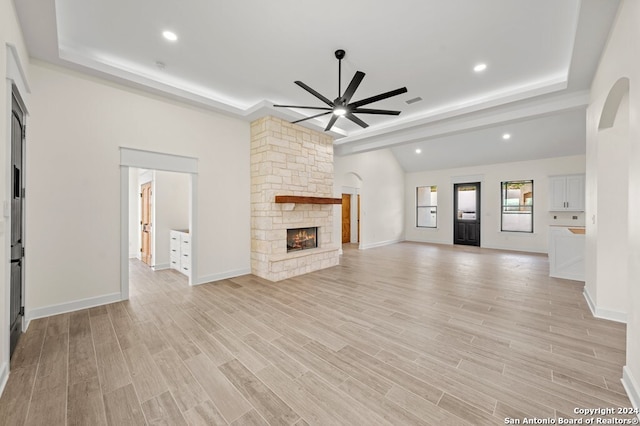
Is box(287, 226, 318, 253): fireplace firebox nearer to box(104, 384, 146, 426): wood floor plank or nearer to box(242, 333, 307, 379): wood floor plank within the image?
box(242, 333, 307, 379): wood floor plank

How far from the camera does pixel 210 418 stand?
Result: 63.0 inches

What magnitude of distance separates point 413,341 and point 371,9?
325 cm

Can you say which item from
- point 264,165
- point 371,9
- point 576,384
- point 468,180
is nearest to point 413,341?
point 576,384

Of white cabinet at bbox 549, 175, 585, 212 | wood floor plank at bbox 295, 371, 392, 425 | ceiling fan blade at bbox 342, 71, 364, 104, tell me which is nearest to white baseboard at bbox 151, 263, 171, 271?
wood floor plank at bbox 295, 371, 392, 425

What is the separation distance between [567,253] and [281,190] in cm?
540

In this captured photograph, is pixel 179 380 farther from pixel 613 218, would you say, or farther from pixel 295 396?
pixel 613 218

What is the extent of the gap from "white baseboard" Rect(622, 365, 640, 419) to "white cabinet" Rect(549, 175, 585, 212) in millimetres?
7282

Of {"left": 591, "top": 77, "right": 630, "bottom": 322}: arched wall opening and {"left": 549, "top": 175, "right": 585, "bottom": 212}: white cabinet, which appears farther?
{"left": 549, "top": 175, "right": 585, "bottom": 212}: white cabinet

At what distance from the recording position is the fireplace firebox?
545 cm

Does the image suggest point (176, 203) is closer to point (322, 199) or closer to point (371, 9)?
point (322, 199)

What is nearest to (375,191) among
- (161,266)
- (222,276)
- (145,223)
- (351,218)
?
(351,218)

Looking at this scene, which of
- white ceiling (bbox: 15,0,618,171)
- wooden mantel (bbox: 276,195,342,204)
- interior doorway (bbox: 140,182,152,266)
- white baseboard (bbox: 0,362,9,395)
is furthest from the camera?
interior doorway (bbox: 140,182,152,266)

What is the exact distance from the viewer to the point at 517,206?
831 cm

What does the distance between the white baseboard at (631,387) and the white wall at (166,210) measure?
6.42 m
